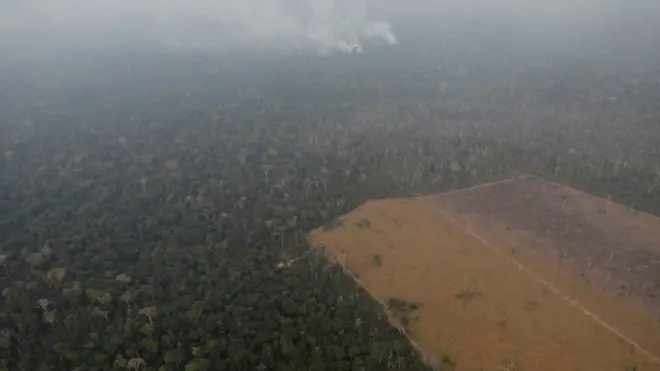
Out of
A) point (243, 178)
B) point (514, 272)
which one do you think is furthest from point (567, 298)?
point (243, 178)

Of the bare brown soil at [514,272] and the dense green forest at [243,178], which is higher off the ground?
the dense green forest at [243,178]

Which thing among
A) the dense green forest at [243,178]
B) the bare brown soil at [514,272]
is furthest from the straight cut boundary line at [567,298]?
the dense green forest at [243,178]

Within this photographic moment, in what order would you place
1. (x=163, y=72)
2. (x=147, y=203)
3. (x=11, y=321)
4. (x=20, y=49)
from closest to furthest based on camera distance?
(x=11, y=321) < (x=147, y=203) < (x=163, y=72) < (x=20, y=49)

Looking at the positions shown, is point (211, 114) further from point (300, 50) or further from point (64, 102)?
point (300, 50)

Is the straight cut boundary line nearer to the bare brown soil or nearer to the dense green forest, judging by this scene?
the bare brown soil

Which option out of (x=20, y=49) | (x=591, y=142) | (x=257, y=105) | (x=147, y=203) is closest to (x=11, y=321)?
(x=147, y=203)

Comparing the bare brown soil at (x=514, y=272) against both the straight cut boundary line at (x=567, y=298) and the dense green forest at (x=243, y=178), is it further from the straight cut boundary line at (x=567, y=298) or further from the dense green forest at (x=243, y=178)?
the dense green forest at (x=243, y=178)

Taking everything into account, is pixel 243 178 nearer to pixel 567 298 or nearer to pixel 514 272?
pixel 514 272

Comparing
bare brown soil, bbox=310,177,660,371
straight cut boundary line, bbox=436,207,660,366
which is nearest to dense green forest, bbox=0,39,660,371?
bare brown soil, bbox=310,177,660,371
